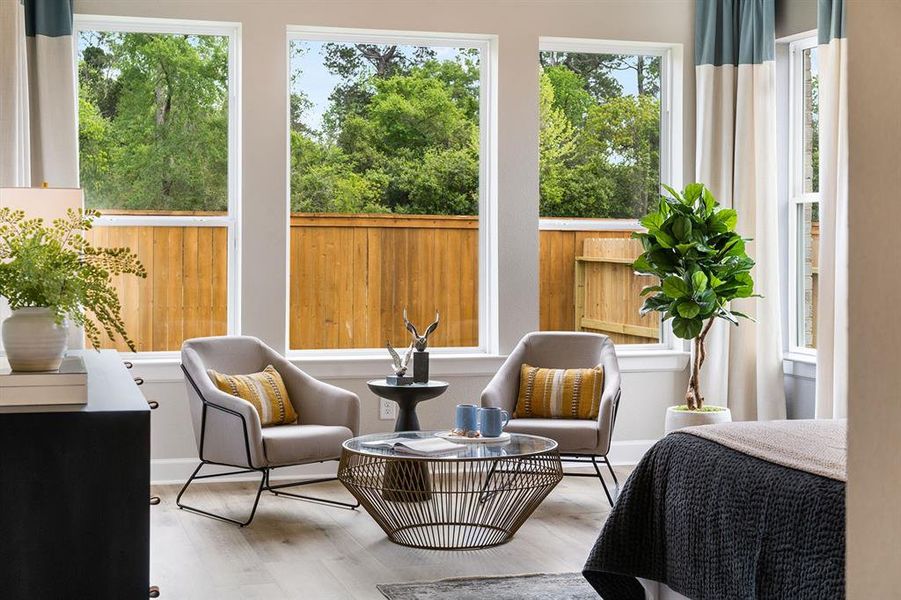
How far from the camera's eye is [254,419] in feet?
15.1

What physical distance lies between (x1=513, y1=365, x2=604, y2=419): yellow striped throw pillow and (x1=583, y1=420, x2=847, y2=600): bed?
1918 millimetres

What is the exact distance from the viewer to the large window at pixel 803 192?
6023 mm

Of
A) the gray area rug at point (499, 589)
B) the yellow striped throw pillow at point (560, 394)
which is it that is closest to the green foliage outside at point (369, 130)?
the yellow striped throw pillow at point (560, 394)

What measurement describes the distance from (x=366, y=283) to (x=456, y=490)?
2070 mm

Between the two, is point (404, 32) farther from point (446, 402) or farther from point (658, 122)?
point (446, 402)

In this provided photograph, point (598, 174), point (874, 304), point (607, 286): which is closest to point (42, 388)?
point (874, 304)

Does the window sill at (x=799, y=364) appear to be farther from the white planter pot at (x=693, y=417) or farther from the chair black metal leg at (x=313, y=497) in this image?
the chair black metal leg at (x=313, y=497)

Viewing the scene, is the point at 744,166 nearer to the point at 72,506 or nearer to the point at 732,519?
the point at 732,519

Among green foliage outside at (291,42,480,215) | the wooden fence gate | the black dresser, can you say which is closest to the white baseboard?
green foliage outside at (291,42,480,215)

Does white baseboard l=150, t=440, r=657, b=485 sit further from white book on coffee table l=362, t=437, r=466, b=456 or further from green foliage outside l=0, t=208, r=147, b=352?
green foliage outside l=0, t=208, r=147, b=352

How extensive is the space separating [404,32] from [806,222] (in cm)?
256

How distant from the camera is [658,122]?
6.41 metres

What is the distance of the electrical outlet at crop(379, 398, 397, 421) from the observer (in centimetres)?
581

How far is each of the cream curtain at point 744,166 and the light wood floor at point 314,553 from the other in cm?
137
